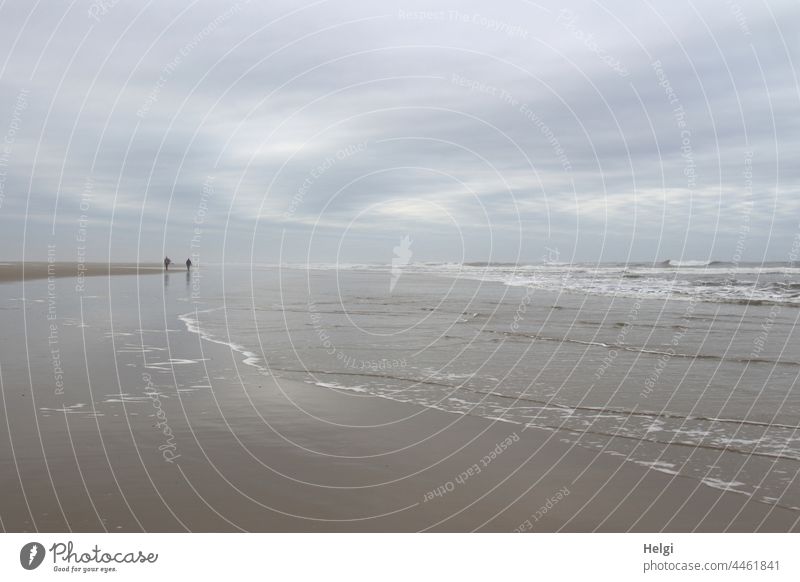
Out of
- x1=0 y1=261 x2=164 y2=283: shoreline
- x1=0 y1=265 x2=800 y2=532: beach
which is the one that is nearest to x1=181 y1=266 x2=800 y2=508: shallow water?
x1=0 y1=265 x2=800 y2=532: beach

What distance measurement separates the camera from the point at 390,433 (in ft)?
27.6

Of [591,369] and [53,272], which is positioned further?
[53,272]

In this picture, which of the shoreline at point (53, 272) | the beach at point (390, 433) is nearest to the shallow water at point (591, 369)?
the beach at point (390, 433)

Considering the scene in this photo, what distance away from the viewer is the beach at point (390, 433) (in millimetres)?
5785

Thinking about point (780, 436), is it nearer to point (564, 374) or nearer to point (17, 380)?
point (564, 374)

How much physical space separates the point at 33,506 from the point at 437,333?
13793 mm

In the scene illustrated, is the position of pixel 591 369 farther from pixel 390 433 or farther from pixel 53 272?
pixel 53 272

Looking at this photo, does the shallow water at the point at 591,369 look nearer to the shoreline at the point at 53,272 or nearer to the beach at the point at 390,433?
the beach at the point at 390,433

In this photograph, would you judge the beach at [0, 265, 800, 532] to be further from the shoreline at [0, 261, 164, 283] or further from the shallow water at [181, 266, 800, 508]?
the shoreline at [0, 261, 164, 283]

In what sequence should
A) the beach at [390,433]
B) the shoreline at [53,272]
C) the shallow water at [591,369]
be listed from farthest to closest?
the shoreline at [53,272] → the shallow water at [591,369] → the beach at [390,433]

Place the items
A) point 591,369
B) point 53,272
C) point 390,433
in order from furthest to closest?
point 53,272 < point 591,369 < point 390,433

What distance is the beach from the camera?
579 cm

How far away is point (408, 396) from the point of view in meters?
10.7

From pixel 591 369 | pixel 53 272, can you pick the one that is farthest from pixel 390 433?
pixel 53 272
